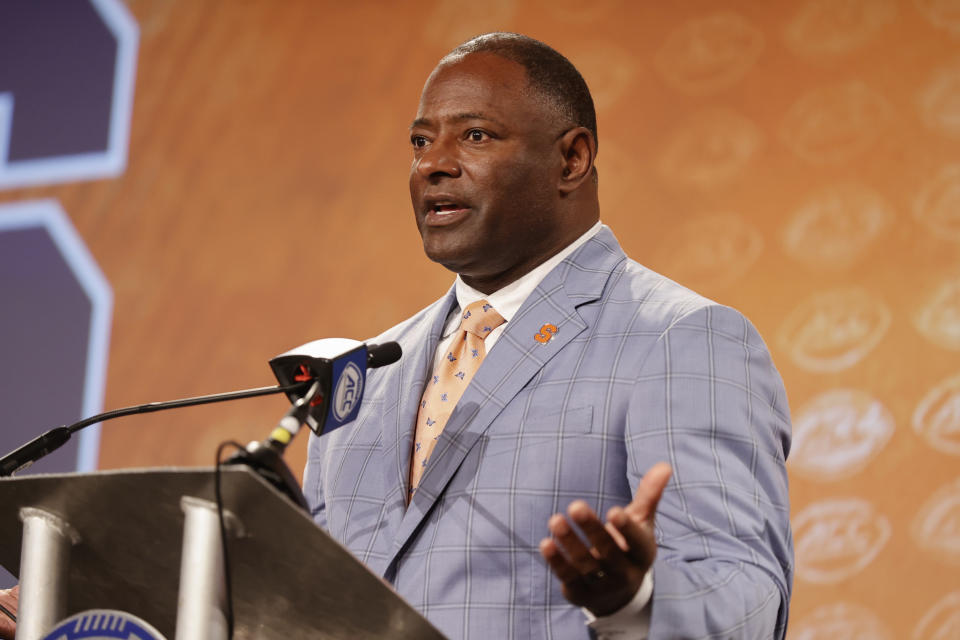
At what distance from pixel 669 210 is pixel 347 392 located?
1.70 metres

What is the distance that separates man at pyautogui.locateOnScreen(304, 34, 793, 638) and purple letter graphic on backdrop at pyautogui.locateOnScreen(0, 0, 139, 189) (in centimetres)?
194

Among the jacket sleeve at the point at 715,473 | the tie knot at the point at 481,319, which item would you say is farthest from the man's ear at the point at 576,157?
the jacket sleeve at the point at 715,473

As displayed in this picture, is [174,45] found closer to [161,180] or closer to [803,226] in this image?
[161,180]

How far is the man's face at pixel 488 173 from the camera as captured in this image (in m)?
1.81

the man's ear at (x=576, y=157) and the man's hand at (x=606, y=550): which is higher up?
the man's ear at (x=576, y=157)

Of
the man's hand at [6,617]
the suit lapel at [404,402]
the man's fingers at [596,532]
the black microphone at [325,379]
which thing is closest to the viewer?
the man's fingers at [596,532]

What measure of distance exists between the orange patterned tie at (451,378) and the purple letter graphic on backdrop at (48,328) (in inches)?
71.9

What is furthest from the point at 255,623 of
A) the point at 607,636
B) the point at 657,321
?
the point at 657,321

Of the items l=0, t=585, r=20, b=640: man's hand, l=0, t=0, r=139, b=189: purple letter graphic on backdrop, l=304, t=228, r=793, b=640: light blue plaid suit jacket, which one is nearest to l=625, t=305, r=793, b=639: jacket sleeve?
l=304, t=228, r=793, b=640: light blue plaid suit jacket

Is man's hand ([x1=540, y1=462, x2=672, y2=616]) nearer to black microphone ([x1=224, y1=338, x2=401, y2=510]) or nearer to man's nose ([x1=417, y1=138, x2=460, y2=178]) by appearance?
black microphone ([x1=224, y1=338, x2=401, y2=510])

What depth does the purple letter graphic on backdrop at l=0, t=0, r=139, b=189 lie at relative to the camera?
352 cm

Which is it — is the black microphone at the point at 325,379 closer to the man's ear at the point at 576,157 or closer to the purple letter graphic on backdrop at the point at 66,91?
the man's ear at the point at 576,157

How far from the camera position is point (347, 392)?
130cm

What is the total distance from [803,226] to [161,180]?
78.8 inches
